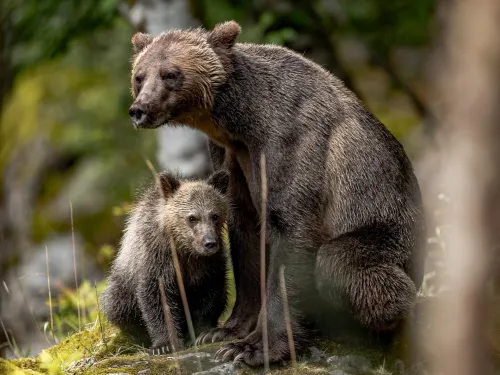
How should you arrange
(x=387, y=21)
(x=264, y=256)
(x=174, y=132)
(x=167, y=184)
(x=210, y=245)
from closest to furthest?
1. (x=264, y=256)
2. (x=210, y=245)
3. (x=167, y=184)
4. (x=174, y=132)
5. (x=387, y=21)

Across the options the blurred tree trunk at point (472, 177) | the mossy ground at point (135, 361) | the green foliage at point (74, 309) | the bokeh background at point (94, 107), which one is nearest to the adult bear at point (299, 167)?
the mossy ground at point (135, 361)

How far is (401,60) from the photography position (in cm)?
1634

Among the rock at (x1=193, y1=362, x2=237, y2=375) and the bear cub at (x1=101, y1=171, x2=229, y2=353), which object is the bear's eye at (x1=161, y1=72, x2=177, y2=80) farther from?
the rock at (x1=193, y1=362, x2=237, y2=375)

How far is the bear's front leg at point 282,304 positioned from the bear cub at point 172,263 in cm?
56

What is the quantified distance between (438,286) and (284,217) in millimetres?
3540

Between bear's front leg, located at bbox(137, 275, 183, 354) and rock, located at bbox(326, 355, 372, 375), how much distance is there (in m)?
1.19

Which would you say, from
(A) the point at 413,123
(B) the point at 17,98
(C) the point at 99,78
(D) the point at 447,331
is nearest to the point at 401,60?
(A) the point at 413,123

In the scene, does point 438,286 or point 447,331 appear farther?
point 438,286

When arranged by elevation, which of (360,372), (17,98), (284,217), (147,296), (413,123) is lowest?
(360,372)

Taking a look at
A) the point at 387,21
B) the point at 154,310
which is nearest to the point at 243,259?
the point at 154,310

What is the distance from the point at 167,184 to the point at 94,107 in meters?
6.81

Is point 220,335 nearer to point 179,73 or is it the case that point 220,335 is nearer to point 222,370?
point 222,370

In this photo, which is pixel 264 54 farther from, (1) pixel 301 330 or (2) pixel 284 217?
(1) pixel 301 330

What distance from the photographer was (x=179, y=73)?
6348 mm
